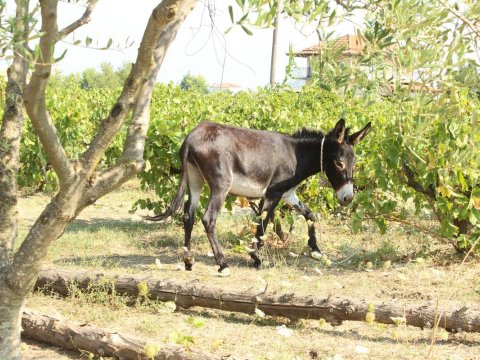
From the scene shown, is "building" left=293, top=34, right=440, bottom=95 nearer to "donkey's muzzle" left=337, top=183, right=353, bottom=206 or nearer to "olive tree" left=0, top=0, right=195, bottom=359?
"olive tree" left=0, top=0, right=195, bottom=359

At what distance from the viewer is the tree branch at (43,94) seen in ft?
10.1

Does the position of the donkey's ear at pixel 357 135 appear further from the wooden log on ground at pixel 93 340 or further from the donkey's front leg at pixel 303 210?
the wooden log on ground at pixel 93 340

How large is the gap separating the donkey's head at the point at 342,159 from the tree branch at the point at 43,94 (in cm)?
530

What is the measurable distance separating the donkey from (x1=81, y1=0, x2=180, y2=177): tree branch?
13.6 ft

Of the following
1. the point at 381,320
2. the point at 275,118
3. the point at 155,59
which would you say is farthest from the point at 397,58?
the point at 275,118

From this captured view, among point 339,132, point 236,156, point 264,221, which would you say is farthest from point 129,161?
point 339,132

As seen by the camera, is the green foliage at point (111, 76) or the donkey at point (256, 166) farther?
the green foliage at point (111, 76)

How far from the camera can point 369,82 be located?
3592mm

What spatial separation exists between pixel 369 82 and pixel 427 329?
120 inches

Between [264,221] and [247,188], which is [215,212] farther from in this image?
[264,221]

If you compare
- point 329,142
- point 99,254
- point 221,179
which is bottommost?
point 99,254

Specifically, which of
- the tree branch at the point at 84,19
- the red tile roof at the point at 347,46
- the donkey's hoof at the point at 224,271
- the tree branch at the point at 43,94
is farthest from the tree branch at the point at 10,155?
the donkey's hoof at the point at 224,271

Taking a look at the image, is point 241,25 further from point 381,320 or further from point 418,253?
point 418,253

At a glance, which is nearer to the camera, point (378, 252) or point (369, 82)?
point (369, 82)
